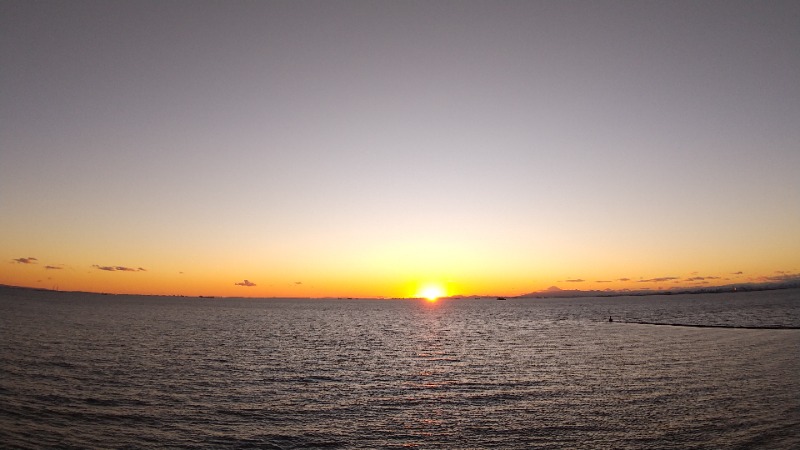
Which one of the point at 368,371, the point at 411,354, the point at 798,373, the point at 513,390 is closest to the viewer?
the point at 513,390

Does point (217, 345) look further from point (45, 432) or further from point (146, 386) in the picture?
point (45, 432)

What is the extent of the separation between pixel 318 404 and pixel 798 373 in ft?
148

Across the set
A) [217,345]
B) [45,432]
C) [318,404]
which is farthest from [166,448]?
[217,345]

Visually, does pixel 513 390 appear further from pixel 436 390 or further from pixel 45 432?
pixel 45 432

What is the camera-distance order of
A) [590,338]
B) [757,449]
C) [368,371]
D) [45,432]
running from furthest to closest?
1. [590,338]
2. [368,371]
3. [45,432]
4. [757,449]

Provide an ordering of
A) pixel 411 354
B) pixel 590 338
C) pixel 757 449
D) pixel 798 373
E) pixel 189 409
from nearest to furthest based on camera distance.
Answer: pixel 757 449 → pixel 189 409 → pixel 798 373 → pixel 411 354 → pixel 590 338

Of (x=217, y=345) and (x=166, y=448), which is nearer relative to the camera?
(x=166, y=448)

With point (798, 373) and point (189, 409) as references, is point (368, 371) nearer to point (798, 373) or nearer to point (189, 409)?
point (189, 409)

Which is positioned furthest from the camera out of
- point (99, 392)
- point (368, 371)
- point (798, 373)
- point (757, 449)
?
point (368, 371)

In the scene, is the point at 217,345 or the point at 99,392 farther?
the point at 217,345

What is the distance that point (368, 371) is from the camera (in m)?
49.6

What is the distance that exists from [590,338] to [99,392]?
77629mm

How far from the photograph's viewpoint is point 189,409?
32.4m

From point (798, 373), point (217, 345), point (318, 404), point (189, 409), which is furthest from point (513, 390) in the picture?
point (217, 345)
